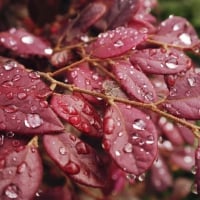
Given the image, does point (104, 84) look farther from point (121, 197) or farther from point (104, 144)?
point (121, 197)

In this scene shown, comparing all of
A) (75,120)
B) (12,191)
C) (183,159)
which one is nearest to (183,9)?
(183,159)

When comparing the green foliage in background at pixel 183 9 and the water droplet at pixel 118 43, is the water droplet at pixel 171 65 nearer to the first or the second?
the water droplet at pixel 118 43

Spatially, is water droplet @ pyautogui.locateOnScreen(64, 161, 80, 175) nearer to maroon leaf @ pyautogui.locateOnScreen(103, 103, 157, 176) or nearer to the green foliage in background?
maroon leaf @ pyautogui.locateOnScreen(103, 103, 157, 176)

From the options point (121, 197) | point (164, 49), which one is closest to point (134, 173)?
point (164, 49)

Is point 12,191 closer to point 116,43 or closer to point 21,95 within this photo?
point 21,95

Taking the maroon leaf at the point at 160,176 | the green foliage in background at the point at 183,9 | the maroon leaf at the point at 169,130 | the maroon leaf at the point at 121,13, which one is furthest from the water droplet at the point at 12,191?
the green foliage in background at the point at 183,9
